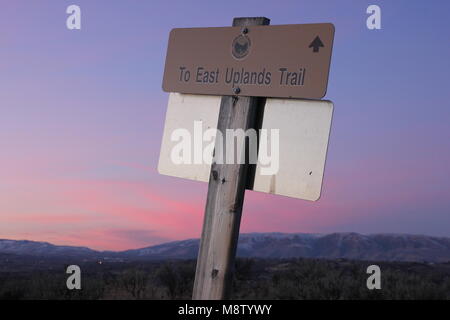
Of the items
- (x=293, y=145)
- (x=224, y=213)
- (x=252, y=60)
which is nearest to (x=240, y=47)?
(x=252, y=60)

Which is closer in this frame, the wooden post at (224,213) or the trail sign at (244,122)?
the trail sign at (244,122)

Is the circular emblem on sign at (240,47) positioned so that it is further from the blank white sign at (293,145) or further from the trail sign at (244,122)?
the blank white sign at (293,145)

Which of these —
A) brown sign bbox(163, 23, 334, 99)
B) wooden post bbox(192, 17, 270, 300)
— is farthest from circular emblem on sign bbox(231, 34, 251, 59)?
wooden post bbox(192, 17, 270, 300)

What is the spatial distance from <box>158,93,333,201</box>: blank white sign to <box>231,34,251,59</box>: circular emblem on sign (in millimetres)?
342

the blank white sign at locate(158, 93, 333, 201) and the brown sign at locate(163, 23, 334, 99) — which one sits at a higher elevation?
the brown sign at locate(163, 23, 334, 99)

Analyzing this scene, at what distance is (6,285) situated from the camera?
44.6 ft

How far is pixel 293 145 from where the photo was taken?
12.8ft

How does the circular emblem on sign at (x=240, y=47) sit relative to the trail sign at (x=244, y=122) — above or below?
above

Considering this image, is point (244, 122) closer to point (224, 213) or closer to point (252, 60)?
point (252, 60)

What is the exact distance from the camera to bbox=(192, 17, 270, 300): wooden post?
4.00 metres

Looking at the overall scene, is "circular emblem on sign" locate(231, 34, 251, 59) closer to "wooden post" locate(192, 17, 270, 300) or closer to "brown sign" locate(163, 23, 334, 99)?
"brown sign" locate(163, 23, 334, 99)

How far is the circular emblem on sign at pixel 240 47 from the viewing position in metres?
4.24

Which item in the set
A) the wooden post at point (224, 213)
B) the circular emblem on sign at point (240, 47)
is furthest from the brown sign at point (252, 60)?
the wooden post at point (224, 213)
